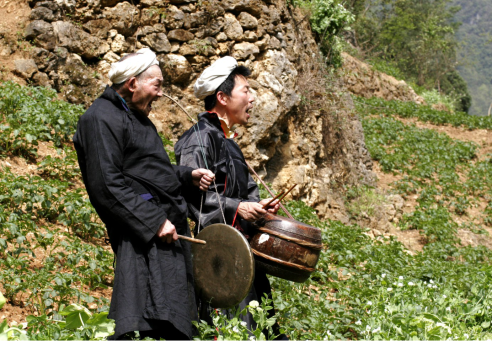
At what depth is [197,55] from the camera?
688 centimetres

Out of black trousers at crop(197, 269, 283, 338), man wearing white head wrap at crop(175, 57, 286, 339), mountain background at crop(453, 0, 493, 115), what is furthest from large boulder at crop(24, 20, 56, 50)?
mountain background at crop(453, 0, 493, 115)

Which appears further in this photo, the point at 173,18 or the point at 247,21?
the point at 247,21

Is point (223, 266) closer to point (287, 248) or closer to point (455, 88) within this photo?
point (287, 248)

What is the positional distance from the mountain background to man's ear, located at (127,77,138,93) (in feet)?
303

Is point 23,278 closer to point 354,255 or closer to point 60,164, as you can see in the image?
point 60,164

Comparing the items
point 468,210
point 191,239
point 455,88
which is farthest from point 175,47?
point 455,88

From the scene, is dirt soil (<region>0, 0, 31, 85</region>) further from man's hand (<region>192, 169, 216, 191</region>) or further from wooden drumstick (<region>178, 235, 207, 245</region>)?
wooden drumstick (<region>178, 235, 207, 245</region>)

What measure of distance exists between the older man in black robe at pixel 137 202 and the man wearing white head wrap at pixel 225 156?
346 mm

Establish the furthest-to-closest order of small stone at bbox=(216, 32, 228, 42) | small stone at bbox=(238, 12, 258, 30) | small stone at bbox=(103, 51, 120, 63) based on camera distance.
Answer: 1. small stone at bbox=(238, 12, 258, 30)
2. small stone at bbox=(216, 32, 228, 42)
3. small stone at bbox=(103, 51, 120, 63)

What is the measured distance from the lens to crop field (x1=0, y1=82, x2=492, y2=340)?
8.25 ft

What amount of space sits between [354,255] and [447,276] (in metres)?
1.07

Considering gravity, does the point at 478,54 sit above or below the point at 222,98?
below

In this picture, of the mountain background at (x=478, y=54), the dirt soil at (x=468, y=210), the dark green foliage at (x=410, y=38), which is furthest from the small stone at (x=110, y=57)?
the mountain background at (x=478, y=54)

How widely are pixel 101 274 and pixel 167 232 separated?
2009mm
